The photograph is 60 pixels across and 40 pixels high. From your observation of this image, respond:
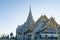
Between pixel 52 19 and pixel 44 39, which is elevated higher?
pixel 52 19

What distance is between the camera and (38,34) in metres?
51.1

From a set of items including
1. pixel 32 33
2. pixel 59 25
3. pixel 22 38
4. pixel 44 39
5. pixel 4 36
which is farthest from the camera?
pixel 22 38

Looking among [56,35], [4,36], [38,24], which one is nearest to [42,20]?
[38,24]

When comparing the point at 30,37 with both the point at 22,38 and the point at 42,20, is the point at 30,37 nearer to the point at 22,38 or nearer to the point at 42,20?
the point at 42,20

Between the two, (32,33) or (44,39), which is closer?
(44,39)

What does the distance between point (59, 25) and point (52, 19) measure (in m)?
2.34

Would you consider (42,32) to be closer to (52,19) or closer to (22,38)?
(52,19)

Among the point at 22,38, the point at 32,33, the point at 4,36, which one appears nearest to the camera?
the point at 32,33

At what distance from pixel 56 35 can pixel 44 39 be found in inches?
118

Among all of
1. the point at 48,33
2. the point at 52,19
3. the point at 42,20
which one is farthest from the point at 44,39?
the point at 42,20

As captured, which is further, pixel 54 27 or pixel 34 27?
pixel 34 27

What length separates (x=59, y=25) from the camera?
49969mm

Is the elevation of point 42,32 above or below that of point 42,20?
below

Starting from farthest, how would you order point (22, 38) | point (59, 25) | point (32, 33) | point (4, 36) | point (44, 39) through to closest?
point (22, 38), point (4, 36), point (32, 33), point (59, 25), point (44, 39)
